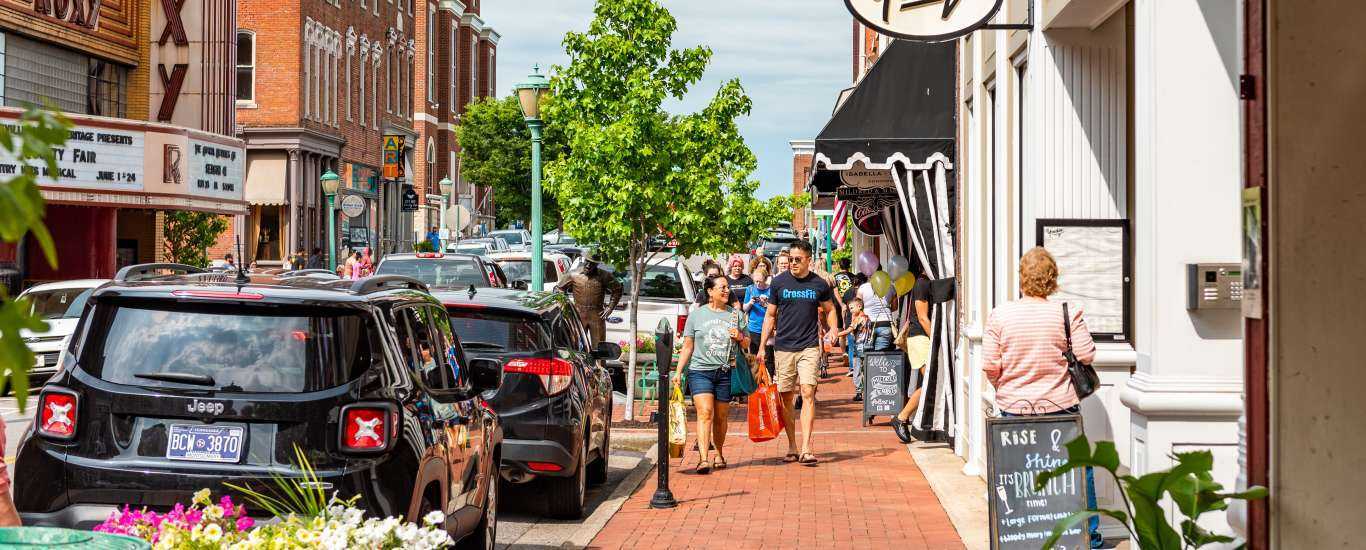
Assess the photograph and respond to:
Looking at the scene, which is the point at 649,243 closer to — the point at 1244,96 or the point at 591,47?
the point at 591,47

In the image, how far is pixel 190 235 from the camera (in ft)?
111

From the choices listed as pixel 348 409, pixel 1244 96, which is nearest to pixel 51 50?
pixel 348 409

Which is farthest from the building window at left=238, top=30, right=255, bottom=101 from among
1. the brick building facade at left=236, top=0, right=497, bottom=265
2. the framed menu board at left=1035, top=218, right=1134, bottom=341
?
the framed menu board at left=1035, top=218, right=1134, bottom=341

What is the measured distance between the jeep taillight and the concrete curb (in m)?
0.93

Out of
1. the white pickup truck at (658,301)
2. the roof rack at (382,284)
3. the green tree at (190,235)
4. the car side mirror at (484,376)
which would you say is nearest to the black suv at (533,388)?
the car side mirror at (484,376)

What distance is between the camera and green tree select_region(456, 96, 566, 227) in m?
72.4

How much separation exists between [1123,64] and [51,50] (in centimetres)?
2349

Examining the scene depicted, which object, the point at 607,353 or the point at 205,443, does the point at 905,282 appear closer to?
the point at 607,353

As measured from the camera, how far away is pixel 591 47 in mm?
17406

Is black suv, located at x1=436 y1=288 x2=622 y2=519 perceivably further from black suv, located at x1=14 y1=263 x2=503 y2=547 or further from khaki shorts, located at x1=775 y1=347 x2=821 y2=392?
black suv, located at x1=14 y1=263 x2=503 y2=547

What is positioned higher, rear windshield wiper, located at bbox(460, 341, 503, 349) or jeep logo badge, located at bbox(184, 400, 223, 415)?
rear windshield wiper, located at bbox(460, 341, 503, 349)

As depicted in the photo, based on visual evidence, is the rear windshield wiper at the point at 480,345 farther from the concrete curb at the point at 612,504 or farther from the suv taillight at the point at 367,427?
the suv taillight at the point at 367,427

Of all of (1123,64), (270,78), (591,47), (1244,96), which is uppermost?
(270,78)

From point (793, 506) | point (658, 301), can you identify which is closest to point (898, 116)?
point (793, 506)
